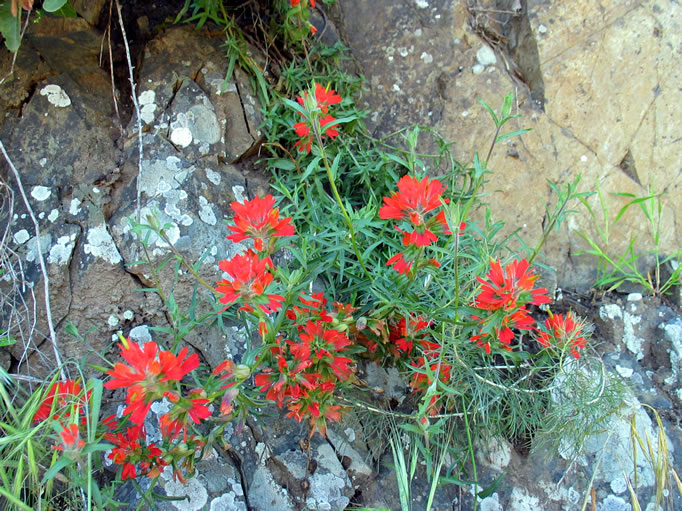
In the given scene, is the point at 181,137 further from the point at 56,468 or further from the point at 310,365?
the point at 56,468

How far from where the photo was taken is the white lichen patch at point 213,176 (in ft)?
6.93

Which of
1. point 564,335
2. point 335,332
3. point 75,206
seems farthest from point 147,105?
point 564,335

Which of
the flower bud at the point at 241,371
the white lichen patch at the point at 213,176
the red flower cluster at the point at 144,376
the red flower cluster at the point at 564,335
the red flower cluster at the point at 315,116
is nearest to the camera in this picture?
the red flower cluster at the point at 144,376

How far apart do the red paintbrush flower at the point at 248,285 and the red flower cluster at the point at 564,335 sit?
91 cm

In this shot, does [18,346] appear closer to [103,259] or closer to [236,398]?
[103,259]

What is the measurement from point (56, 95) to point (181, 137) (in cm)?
46

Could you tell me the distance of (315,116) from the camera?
1.46m

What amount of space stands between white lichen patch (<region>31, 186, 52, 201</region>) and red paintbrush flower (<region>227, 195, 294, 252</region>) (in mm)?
901

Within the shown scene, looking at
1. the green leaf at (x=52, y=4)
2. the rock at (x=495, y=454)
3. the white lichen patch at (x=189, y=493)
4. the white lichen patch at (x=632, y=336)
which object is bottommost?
the white lichen patch at (x=189, y=493)

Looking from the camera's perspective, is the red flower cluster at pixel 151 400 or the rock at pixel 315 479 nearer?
the red flower cluster at pixel 151 400

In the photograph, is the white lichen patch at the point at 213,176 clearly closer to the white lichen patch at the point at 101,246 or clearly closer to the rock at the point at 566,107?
the white lichen patch at the point at 101,246

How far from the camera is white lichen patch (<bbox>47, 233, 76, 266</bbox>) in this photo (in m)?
1.92

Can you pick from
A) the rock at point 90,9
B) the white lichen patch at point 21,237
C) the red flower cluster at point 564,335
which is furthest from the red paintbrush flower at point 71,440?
the rock at point 90,9

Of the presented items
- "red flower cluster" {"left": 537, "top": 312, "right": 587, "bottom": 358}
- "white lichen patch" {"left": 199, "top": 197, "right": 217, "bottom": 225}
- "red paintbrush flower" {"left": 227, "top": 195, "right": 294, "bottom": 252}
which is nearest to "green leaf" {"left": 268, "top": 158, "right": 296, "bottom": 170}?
"white lichen patch" {"left": 199, "top": 197, "right": 217, "bottom": 225}
